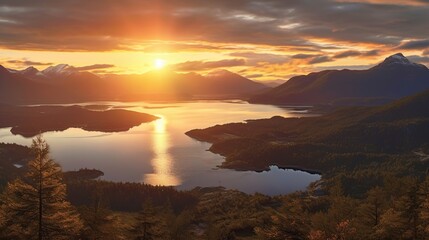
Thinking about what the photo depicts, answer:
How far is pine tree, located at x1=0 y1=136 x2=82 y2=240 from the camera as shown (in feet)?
123

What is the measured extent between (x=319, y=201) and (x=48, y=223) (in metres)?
121

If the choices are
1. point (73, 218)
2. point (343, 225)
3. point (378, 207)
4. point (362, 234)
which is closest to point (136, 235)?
point (73, 218)

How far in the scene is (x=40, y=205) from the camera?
124 feet

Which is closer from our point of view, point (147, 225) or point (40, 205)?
point (40, 205)

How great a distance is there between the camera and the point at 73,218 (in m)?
38.4

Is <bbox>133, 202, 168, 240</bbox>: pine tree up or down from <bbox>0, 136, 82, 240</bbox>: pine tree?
down

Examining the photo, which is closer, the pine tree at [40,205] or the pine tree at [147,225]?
the pine tree at [40,205]

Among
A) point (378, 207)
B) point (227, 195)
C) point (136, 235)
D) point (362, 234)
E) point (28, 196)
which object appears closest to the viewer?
point (28, 196)

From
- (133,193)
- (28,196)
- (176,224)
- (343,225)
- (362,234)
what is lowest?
(133,193)

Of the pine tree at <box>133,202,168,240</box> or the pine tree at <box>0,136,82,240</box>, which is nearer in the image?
the pine tree at <box>0,136,82,240</box>

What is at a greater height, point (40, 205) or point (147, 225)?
point (40, 205)

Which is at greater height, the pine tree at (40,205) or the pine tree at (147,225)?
the pine tree at (40,205)

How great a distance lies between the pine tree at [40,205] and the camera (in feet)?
123

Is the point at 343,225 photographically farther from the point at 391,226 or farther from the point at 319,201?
the point at 319,201
